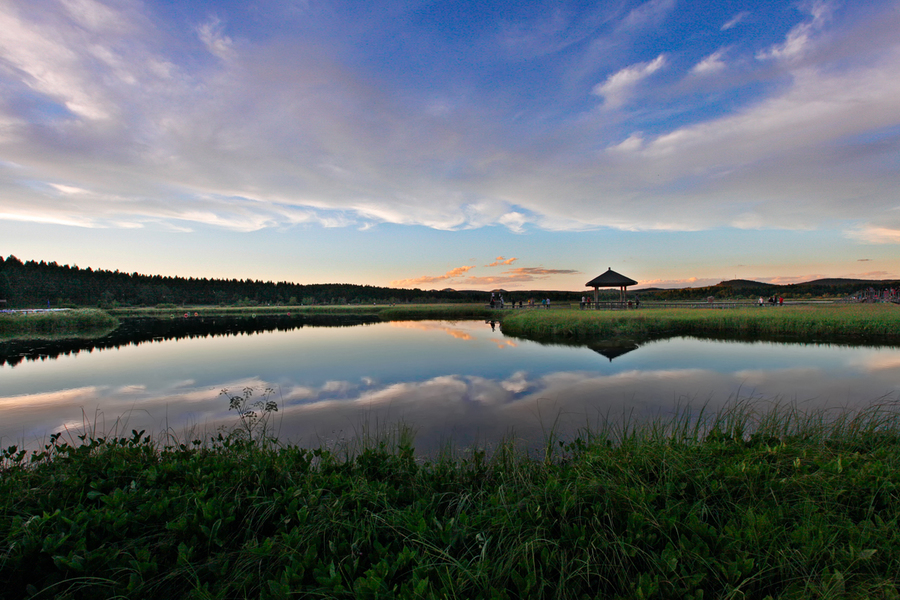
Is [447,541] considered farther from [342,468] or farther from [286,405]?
[286,405]

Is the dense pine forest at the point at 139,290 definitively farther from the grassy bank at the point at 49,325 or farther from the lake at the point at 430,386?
the lake at the point at 430,386

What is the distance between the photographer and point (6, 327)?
96.4 ft

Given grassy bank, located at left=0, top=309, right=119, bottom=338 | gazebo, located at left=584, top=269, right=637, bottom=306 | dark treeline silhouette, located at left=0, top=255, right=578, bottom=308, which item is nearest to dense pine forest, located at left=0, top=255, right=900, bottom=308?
dark treeline silhouette, located at left=0, top=255, right=578, bottom=308

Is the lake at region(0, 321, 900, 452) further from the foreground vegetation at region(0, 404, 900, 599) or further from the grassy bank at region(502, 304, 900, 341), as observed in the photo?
the grassy bank at region(502, 304, 900, 341)

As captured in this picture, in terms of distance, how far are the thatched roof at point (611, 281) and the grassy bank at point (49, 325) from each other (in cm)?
4446

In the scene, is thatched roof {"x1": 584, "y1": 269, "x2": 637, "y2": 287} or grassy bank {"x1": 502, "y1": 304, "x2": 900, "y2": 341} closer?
grassy bank {"x1": 502, "y1": 304, "x2": 900, "y2": 341}

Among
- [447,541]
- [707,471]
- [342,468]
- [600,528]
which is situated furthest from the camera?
[342,468]

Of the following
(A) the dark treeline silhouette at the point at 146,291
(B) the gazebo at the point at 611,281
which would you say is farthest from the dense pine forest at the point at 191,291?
(B) the gazebo at the point at 611,281

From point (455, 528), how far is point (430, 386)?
9061 mm

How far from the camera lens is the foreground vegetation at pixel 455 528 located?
2.30 m

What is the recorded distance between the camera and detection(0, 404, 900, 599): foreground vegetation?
230 cm

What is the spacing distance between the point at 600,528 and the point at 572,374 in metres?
10.3

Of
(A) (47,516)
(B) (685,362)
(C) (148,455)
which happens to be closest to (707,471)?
(A) (47,516)

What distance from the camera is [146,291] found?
9762 cm
